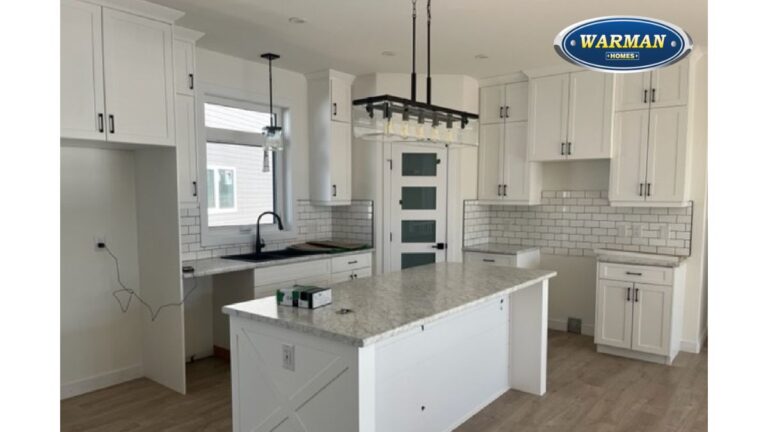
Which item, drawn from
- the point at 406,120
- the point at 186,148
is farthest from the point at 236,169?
the point at 406,120

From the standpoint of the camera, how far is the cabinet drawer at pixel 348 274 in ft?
15.2

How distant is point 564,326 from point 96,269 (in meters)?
4.43

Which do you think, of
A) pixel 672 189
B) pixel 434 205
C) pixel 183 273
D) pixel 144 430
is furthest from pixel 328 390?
pixel 672 189

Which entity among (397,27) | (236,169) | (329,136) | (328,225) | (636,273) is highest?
(397,27)

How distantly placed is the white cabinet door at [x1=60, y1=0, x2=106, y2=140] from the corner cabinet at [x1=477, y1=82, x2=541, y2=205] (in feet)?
12.2

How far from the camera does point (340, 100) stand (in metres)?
5.08

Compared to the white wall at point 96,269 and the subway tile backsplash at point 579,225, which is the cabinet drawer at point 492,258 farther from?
the white wall at point 96,269

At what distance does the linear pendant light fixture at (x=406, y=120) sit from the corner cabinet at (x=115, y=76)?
152cm

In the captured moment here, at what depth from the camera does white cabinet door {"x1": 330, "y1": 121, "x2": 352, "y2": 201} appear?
5.05 m

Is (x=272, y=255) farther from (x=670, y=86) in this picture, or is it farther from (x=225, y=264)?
(x=670, y=86)

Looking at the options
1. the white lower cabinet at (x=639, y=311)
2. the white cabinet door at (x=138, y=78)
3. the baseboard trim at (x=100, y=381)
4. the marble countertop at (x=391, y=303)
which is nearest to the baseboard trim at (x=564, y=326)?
the white lower cabinet at (x=639, y=311)

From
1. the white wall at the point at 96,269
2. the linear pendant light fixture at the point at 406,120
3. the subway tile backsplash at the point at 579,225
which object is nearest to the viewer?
the linear pendant light fixture at the point at 406,120

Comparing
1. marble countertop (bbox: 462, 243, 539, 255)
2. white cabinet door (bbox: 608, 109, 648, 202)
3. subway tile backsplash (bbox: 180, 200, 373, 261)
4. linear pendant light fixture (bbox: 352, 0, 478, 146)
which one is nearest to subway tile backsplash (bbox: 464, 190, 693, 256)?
marble countertop (bbox: 462, 243, 539, 255)
